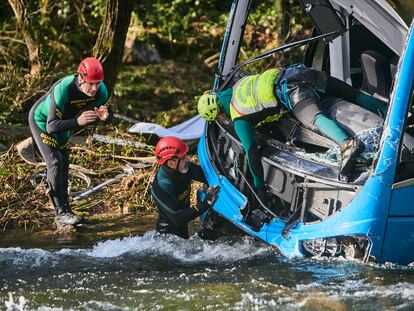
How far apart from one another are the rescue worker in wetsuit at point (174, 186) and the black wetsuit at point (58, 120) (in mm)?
1014

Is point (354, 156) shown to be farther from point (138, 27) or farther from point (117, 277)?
point (138, 27)

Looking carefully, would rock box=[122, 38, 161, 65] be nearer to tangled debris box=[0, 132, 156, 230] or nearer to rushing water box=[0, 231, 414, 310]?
tangled debris box=[0, 132, 156, 230]

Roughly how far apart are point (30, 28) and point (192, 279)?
24.3 feet

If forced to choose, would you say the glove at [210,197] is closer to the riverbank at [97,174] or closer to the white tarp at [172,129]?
the riverbank at [97,174]

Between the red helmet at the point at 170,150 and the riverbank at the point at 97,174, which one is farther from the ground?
the red helmet at the point at 170,150

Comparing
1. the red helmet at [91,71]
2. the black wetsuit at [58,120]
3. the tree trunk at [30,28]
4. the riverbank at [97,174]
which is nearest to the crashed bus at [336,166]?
the red helmet at [91,71]

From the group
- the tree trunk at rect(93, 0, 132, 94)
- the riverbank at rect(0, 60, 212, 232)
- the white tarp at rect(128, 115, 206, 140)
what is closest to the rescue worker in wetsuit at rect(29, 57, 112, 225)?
the riverbank at rect(0, 60, 212, 232)

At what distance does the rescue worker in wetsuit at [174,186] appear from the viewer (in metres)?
8.54

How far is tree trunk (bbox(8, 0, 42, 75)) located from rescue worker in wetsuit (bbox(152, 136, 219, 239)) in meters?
5.22

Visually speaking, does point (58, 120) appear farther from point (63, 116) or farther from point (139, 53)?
point (139, 53)

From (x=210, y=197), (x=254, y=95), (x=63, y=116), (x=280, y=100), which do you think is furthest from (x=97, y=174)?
(x=280, y=100)

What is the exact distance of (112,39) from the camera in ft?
41.0

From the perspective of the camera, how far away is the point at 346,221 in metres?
6.99

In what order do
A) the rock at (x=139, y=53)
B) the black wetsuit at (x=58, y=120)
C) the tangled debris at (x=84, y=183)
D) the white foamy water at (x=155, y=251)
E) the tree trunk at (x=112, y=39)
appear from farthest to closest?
1. the rock at (x=139, y=53)
2. the tree trunk at (x=112, y=39)
3. the tangled debris at (x=84, y=183)
4. the black wetsuit at (x=58, y=120)
5. the white foamy water at (x=155, y=251)
